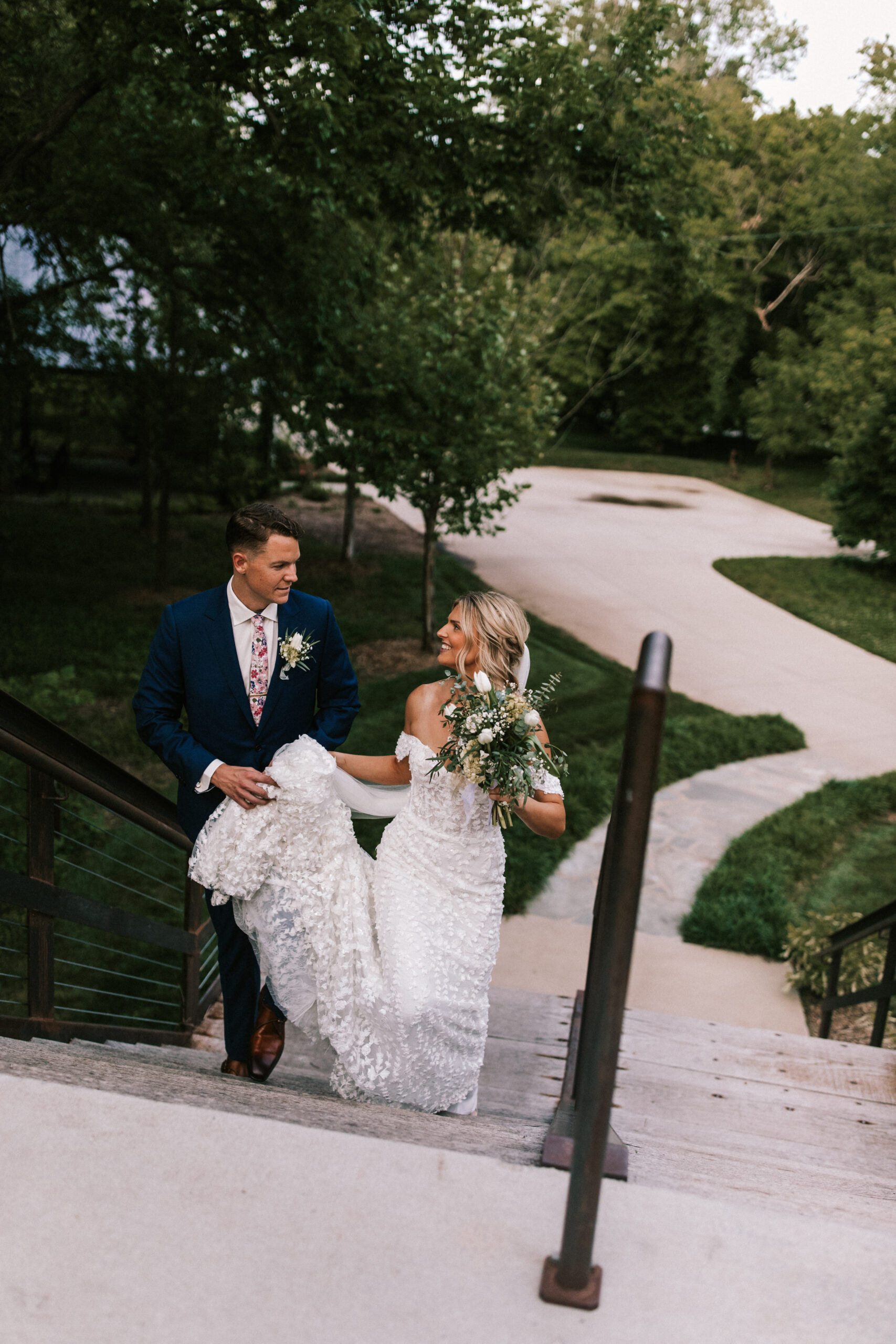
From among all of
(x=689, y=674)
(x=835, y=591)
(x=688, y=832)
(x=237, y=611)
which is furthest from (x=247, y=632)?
(x=835, y=591)

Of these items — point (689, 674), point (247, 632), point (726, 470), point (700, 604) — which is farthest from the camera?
point (726, 470)

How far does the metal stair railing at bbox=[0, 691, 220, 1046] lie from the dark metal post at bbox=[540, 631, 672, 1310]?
173cm

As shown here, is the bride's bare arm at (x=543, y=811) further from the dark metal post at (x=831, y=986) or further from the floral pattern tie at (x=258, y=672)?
the dark metal post at (x=831, y=986)

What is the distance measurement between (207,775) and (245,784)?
14 centimetres

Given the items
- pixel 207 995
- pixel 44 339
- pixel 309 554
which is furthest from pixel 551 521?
pixel 207 995

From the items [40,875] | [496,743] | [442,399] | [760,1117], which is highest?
[442,399]

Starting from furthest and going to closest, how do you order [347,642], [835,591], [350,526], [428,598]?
[835,591]
[350,526]
[428,598]
[347,642]

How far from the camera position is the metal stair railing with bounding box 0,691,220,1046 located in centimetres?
291

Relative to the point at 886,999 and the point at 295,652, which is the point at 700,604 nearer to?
the point at 886,999

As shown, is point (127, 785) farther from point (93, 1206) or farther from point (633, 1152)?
point (633, 1152)

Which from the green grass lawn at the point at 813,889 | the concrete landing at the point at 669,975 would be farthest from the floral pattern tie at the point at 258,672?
the green grass lawn at the point at 813,889

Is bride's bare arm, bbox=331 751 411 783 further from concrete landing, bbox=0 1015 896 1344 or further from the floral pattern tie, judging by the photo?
concrete landing, bbox=0 1015 896 1344

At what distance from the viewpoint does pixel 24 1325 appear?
5.21ft

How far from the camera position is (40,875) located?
2.96m
